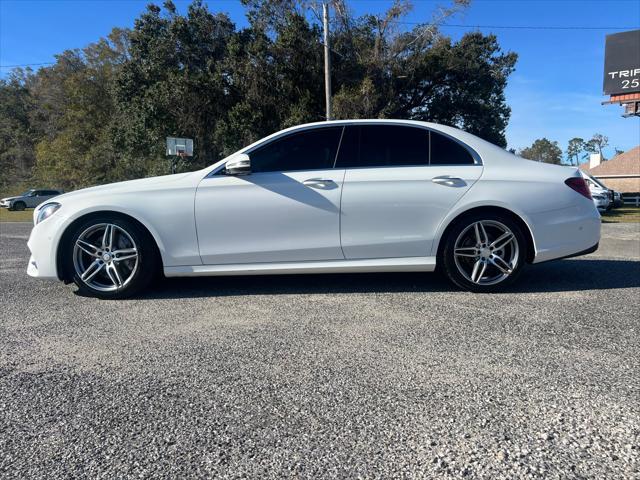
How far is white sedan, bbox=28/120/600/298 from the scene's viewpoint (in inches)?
A: 157

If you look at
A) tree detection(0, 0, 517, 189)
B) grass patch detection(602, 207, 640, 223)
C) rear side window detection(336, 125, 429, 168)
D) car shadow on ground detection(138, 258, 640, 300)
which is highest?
tree detection(0, 0, 517, 189)

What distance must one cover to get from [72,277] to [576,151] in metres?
143

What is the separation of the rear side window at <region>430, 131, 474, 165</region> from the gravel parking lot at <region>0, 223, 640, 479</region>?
1.25 m

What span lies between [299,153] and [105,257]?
2.02 meters

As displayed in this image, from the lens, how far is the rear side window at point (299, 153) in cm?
413

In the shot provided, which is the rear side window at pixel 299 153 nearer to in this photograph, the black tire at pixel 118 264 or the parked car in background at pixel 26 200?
the black tire at pixel 118 264

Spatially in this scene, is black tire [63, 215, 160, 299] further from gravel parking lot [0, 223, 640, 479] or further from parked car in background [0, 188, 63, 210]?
parked car in background [0, 188, 63, 210]

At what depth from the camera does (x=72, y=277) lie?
13.3 feet

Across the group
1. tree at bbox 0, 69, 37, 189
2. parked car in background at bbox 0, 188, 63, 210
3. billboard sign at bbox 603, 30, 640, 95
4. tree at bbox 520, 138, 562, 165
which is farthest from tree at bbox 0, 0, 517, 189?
tree at bbox 520, 138, 562, 165

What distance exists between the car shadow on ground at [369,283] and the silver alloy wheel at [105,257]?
0.94 feet

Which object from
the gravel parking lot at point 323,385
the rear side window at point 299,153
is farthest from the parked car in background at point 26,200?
the gravel parking lot at point 323,385

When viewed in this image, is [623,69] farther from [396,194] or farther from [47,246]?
[47,246]

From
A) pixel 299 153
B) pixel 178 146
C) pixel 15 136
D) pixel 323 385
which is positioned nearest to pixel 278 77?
pixel 178 146

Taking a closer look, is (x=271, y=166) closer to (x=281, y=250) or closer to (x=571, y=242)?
(x=281, y=250)
